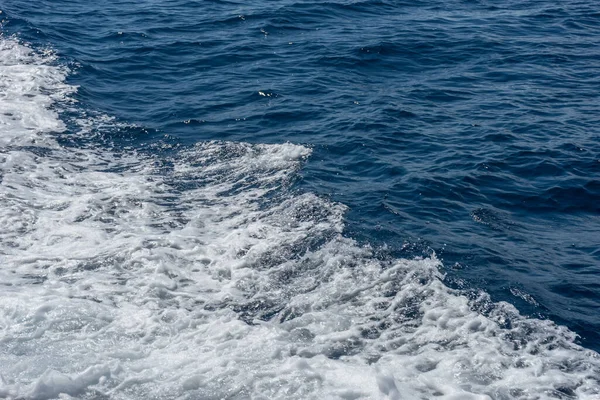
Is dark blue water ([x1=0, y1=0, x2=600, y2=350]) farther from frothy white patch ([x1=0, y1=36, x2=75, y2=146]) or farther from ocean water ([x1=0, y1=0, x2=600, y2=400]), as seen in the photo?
frothy white patch ([x1=0, y1=36, x2=75, y2=146])

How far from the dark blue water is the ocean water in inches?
2.6

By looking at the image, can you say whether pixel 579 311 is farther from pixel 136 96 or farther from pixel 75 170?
pixel 136 96

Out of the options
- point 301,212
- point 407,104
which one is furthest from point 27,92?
point 407,104

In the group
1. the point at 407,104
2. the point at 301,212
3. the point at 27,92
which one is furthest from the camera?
the point at 27,92

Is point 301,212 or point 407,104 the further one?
point 407,104

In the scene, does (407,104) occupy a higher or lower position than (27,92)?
higher

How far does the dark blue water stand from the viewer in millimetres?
11086

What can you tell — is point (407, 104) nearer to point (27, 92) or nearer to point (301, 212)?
point (301, 212)

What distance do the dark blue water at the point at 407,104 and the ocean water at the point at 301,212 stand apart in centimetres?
7

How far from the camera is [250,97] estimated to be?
1678 centimetres

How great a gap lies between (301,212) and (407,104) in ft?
18.0

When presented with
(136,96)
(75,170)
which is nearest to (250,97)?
(136,96)

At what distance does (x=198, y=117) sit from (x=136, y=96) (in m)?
2.34

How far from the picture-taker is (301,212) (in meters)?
11.7
